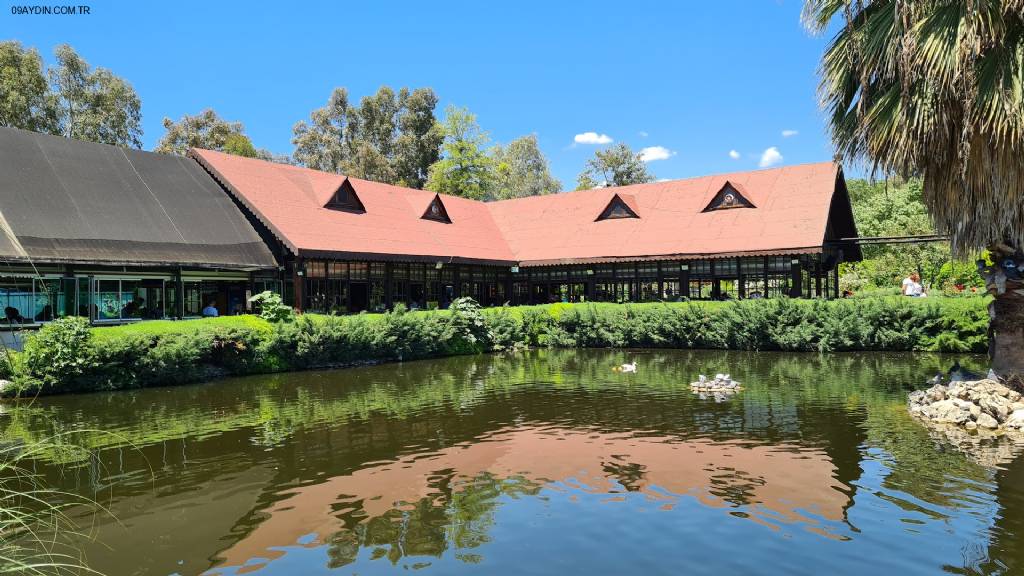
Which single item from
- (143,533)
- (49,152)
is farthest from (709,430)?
(49,152)

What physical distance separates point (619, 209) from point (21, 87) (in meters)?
32.6

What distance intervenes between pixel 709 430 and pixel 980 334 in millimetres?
14328

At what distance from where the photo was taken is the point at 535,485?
8.44 m

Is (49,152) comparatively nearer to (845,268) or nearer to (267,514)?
(267,514)

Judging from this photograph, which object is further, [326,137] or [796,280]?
[326,137]

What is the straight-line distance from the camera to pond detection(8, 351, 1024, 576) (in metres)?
6.27

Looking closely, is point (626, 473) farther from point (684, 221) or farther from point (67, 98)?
point (67, 98)

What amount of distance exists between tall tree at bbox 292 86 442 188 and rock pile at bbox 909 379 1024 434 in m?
47.6

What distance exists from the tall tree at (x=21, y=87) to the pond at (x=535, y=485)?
2992 centimetres

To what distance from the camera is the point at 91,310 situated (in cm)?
2081

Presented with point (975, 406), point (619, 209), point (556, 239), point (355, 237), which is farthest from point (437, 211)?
point (975, 406)

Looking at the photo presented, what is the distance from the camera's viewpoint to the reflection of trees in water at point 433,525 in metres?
6.46

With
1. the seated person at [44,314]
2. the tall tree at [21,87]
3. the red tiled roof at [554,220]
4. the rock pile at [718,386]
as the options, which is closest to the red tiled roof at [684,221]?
the red tiled roof at [554,220]

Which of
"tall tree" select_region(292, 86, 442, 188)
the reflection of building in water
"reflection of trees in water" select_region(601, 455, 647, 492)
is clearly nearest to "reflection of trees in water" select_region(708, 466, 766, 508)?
the reflection of building in water
